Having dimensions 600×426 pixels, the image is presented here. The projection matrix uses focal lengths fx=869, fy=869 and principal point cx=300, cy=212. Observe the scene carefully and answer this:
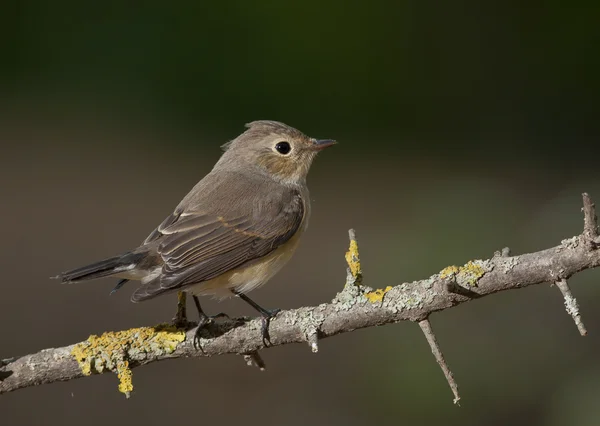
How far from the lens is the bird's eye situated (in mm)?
5195

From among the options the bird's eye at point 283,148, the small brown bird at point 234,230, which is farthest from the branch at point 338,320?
the bird's eye at point 283,148

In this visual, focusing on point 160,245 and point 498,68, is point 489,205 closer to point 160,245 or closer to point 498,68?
point 498,68

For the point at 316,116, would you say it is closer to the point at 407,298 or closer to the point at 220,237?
the point at 220,237

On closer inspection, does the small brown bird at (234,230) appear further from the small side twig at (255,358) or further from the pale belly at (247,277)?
the small side twig at (255,358)

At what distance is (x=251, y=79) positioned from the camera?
1092cm

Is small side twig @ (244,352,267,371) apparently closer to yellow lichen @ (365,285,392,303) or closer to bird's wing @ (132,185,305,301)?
bird's wing @ (132,185,305,301)

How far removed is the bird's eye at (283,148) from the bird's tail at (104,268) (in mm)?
1255

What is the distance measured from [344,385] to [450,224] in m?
2.45

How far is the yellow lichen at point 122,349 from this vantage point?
3740 mm

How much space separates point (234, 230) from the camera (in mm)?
4551

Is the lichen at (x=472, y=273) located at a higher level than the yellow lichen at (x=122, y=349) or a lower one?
higher

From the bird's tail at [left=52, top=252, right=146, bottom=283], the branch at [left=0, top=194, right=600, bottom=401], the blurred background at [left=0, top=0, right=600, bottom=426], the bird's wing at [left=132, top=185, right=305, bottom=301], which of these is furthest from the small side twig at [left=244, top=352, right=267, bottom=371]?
the blurred background at [left=0, top=0, right=600, bottom=426]

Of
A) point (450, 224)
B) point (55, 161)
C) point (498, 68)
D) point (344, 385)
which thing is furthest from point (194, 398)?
point (498, 68)

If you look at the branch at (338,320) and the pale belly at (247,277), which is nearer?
the branch at (338,320)
